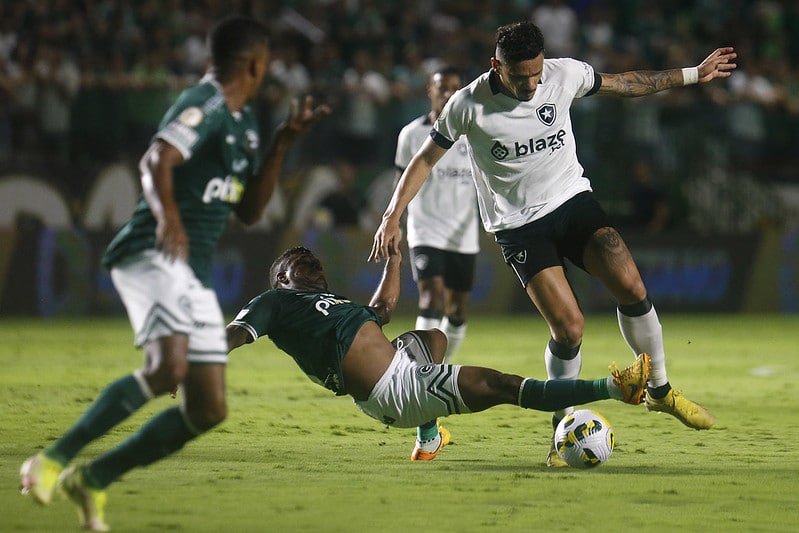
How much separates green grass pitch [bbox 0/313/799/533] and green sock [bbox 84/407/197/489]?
232 millimetres

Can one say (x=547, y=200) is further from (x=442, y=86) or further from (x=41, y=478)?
(x=41, y=478)

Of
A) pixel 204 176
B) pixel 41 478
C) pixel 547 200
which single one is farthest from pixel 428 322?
pixel 41 478

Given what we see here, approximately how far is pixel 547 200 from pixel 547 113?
1.70 feet

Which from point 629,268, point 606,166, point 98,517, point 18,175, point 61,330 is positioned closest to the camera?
point 98,517

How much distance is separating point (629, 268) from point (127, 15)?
13371 mm

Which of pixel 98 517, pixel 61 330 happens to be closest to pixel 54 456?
pixel 98 517

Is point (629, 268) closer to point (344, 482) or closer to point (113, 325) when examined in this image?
point (344, 482)

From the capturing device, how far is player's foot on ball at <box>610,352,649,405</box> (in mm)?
6570

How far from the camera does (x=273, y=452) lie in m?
7.79

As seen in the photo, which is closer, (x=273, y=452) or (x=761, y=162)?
(x=273, y=452)

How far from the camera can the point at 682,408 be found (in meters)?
7.76

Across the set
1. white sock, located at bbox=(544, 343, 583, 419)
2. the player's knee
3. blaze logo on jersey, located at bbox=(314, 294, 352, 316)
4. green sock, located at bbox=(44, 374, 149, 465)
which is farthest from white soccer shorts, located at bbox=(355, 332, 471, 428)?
green sock, located at bbox=(44, 374, 149, 465)

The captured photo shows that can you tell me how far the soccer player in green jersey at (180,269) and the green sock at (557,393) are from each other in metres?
1.84

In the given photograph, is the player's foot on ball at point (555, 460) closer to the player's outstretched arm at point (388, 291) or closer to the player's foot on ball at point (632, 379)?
the player's foot on ball at point (632, 379)
